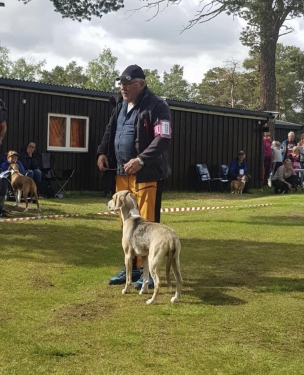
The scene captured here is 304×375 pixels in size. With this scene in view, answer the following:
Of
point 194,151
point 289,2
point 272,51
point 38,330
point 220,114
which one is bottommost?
point 38,330

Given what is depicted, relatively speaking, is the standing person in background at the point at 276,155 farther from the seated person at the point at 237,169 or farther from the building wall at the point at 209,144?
the seated person at the point at 237,169

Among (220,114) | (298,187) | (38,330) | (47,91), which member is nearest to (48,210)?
(47,91)

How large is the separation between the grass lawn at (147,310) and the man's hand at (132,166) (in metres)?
1.07

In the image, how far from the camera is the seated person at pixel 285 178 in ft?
65.6

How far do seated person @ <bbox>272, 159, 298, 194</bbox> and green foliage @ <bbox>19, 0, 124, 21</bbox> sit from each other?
787 cm

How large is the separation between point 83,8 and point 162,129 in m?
10.2

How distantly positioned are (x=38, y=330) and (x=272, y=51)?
76.2 feet

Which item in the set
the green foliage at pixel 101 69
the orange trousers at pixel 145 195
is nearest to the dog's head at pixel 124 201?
the orange trousers at pixel 145 195

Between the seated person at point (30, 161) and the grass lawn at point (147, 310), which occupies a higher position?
the seated person at point (30, 161)

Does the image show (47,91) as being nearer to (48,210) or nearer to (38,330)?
(48,210)

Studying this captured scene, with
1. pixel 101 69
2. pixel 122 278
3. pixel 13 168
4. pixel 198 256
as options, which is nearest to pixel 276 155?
pixel 13 168

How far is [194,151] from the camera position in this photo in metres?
21.0

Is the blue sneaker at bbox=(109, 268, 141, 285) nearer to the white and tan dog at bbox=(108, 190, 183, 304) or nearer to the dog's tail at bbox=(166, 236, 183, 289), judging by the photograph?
the white and tan dog at bbox=(108, 190, 183, 304)

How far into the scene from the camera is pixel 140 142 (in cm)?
562
